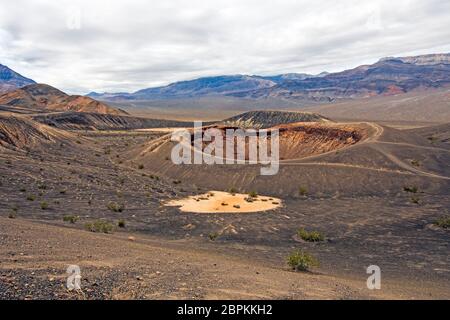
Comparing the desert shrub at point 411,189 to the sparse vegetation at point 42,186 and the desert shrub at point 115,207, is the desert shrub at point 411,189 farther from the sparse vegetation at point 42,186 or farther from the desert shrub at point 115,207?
the sparse vegetation at point 42,186

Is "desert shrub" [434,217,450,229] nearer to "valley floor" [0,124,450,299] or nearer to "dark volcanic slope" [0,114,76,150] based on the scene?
"valley floor" [0,124,450,299]

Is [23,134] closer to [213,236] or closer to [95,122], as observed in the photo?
[213,236]

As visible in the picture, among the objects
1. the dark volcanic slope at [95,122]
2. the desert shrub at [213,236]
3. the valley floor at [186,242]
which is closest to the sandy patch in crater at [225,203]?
the valley floor at [186,242]

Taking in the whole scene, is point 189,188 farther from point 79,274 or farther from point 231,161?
point 79,274

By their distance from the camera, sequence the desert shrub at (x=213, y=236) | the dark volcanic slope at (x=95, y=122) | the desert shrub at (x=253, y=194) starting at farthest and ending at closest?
the dark volcanic slope at (x=95, y=122) < the desert shrub at (x=253, y=194) < the desert shrub at (x=213, y=236)

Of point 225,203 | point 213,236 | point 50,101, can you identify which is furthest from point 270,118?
point 213,236

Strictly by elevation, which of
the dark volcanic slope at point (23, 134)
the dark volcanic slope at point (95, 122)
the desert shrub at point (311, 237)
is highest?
the dark volcanic slope at point (95, 122)
